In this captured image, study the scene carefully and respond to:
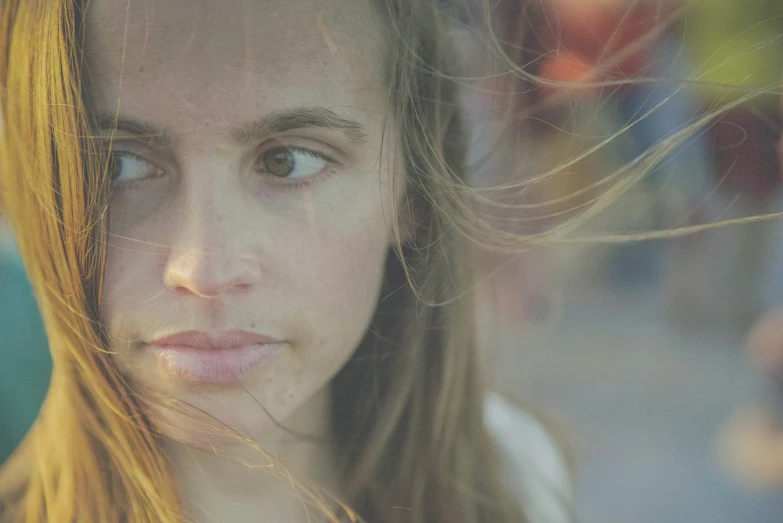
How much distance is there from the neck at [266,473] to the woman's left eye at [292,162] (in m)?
0.25

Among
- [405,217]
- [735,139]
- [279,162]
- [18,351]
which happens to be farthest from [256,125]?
[735,139]

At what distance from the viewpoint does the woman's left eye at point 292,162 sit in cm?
64

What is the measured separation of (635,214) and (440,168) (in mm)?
225

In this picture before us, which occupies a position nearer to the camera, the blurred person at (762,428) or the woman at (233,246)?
the woman at (233,246)

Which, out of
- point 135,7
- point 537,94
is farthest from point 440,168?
point 135,7

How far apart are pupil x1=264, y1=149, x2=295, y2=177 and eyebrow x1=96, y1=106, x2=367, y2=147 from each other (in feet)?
0.07

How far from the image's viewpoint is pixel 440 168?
694 mm

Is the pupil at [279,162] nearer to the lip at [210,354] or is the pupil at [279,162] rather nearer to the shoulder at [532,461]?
the lip at [210,354]

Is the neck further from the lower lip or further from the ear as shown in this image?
the ear

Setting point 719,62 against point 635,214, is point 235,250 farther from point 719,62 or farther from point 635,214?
point 719,62

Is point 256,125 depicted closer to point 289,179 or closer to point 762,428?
point 289,179

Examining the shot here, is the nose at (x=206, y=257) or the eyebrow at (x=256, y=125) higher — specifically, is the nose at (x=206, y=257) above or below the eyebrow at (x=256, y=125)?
below

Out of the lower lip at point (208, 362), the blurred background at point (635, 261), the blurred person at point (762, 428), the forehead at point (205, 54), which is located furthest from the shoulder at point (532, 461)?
the forehead at point (205, 54)

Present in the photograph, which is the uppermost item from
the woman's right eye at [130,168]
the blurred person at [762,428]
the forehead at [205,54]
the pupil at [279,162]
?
the forehead at [205,54]
